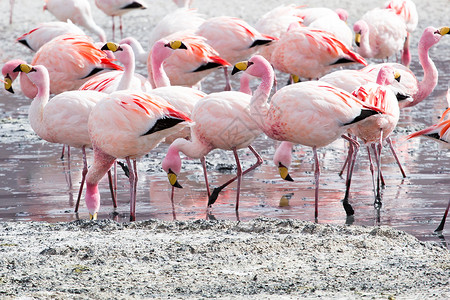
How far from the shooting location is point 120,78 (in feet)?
23.3

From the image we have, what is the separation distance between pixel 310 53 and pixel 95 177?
350cm

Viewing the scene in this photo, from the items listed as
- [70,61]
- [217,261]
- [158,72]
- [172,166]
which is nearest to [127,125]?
[172,166]

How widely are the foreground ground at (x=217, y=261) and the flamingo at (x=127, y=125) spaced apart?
0.57m

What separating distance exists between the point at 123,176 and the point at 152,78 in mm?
1278

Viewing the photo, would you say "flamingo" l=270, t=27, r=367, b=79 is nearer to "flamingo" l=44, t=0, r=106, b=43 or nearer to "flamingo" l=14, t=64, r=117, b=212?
"flamingo" l=14, t=64, r=117, b=212

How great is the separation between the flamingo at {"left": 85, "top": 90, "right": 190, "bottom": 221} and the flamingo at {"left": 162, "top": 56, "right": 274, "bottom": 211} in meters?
0.40

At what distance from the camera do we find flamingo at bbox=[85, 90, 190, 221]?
213 inches

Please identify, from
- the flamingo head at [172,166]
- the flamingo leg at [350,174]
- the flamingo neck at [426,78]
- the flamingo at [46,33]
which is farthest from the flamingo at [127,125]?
the flamingo at [46,33]

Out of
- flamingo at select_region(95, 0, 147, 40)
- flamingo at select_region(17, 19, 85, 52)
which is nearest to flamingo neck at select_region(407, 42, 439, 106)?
flamingo at select_region(17, 19, 85, 52)

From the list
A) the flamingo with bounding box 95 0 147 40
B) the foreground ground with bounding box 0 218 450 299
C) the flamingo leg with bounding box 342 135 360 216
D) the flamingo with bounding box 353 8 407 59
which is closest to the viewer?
the foreground ground with bounding box 0 218 450 299

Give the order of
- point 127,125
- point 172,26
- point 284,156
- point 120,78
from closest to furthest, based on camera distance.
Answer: point 127,125 → point 284,156 → point 120,78 → point 172,26

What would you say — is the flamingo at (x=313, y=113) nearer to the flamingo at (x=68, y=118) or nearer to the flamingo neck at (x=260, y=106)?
the flamingo neck at (x=260, y=106)

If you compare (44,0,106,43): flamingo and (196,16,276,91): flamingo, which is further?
(44,0,106,43): flamingo

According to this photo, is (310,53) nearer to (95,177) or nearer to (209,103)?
(209,103)
